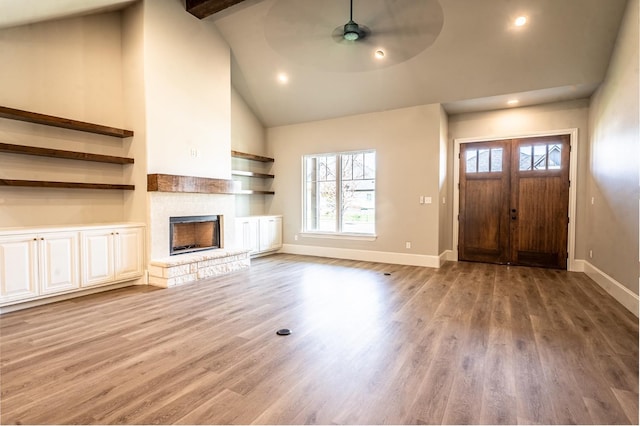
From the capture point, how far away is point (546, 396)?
6.61ft

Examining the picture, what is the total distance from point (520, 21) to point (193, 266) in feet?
18.3

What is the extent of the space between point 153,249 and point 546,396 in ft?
15.2

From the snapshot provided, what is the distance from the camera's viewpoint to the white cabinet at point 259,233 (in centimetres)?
642

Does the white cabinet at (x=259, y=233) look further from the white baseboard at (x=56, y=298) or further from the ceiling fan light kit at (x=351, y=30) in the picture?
the ceiling fan light kit at (x=351, y=30)

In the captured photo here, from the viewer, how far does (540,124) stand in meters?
5.91

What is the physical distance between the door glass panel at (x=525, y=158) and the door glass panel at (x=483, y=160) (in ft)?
1.84

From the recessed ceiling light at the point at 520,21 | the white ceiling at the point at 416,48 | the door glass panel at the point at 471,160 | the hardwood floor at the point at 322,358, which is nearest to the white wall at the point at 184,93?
the white ceiling at the point at 416,48

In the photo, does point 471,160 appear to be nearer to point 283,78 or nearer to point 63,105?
point 283,78

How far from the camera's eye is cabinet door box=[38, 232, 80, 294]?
3680mm

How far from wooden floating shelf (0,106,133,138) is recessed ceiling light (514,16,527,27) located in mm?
5444

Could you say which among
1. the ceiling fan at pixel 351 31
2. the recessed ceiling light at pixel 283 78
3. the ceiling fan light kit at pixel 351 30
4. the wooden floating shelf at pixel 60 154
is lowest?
the wooden floating shelf at pixel 60 154

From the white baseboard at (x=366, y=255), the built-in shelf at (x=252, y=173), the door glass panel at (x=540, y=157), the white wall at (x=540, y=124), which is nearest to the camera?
the white wall at (x=540, y=124)

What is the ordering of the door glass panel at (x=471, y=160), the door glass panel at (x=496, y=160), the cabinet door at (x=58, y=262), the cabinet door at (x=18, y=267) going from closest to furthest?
the cabinet door at (x=18, y=267)
the cabinet door at (x=58, y=262)
the door glass panel at (x=496, y=160)
the door glass panel at (x=471, y=160)

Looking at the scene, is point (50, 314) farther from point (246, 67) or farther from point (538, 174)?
point (538, 174)
